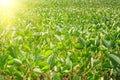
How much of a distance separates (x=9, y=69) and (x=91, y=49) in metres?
0.86

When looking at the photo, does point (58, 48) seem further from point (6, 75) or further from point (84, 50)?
point (6, 75)

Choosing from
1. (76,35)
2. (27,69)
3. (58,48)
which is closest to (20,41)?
(58,48)

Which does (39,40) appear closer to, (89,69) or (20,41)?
(20,41)

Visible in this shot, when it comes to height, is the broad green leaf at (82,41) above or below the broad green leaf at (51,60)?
above

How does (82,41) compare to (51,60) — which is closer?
A: (51,60)

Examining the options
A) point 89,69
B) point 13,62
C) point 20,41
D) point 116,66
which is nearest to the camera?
point 116,66

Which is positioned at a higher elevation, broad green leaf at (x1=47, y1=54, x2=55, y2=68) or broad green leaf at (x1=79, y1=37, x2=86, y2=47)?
broad green leaf at (x1=79, y1=37, x2=86, y2=47)

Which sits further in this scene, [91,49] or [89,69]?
[91,49]

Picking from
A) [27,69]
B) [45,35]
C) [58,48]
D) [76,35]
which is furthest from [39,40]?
[27,69]

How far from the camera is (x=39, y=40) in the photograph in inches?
149

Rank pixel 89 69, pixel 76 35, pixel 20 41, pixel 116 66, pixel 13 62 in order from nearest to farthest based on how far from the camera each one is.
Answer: pixel 116 66
pixel 13 62
pixel 89 69
pixel 20 41
pixel 76 35

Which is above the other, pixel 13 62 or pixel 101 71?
pixel 13 62

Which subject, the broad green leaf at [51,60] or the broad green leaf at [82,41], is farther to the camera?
the broad green leaf at [82,41]

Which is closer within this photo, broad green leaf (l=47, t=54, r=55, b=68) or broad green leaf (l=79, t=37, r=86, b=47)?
broad green leaf (l=47, t=54, r=55, b=68)
